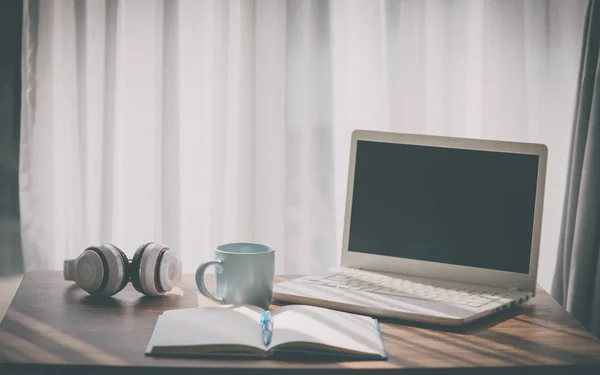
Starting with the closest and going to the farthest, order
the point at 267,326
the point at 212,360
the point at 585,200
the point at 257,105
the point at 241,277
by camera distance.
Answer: the point at 212,360 → the point at 267,326 → the point at 241,277 → the point at 585,200 → the point at 257,105

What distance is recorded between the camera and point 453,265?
138 cm

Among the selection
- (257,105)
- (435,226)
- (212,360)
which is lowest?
(212,360)

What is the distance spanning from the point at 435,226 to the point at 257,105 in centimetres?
80

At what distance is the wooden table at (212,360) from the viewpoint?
38.5 inches

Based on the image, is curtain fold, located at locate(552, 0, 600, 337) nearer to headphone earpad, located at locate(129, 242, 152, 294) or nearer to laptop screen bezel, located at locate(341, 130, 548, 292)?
laptop screen bezel, located at locate(341, 130, 548, 292)

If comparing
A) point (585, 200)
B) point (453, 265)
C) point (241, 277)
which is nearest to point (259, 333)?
point (241, 277)

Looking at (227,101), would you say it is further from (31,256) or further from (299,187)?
(31,256)

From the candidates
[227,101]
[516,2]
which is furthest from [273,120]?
[516,2]

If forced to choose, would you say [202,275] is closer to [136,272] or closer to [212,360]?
[136,272]

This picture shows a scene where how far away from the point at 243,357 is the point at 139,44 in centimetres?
122

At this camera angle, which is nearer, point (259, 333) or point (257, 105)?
point (259, 333)

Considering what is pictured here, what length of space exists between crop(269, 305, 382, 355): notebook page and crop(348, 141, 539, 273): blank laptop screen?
0.28m

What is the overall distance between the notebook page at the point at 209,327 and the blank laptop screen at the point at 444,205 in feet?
1.16

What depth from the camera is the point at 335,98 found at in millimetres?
2070
